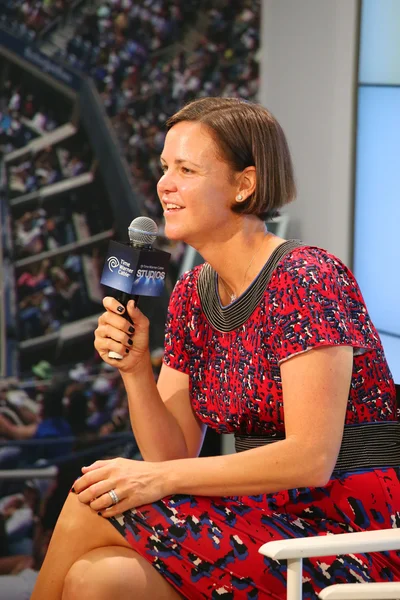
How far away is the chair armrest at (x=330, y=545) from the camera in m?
1.38

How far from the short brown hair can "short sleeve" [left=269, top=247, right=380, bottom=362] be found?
15 cm

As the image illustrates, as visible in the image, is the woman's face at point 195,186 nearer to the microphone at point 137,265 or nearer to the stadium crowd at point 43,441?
the microphone at point 137,265

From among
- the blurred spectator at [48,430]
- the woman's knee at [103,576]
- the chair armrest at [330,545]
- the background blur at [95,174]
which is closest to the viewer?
the chair armrest at [330,545]

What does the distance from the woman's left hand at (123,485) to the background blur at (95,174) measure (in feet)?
6.00

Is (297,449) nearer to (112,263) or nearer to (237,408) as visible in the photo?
(237,408)

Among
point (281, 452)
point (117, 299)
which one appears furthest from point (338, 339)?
point (117, 299)

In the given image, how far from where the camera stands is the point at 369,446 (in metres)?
1.78

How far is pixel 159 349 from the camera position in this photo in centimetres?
379

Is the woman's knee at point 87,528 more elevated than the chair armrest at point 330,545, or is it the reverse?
the chair armrest at point 330,545

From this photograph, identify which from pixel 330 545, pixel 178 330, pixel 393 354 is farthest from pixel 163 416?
pixel 393 354

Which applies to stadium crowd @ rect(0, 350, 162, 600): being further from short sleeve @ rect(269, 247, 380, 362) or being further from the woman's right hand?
short sleeve @ rect(269, 247, 380, 362)

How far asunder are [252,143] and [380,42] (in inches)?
63.8

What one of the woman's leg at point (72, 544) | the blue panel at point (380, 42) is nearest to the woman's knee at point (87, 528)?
the woman's leg at point (72, 544)

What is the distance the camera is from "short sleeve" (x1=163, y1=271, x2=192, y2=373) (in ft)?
6.66
